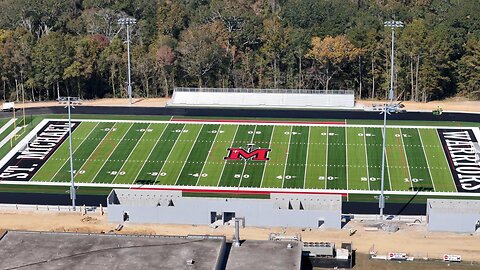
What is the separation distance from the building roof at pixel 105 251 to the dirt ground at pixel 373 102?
4398 cm

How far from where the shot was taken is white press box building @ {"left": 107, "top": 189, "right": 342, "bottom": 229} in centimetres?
7788

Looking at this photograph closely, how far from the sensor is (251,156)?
93688 mm

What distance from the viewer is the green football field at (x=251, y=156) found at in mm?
87938

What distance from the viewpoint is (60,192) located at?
86.9 metres

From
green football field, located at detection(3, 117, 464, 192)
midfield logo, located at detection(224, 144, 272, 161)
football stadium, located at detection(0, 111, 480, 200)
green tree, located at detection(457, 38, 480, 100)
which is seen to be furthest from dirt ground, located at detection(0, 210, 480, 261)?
green tree, located at detection(457, 38, 480, 100)

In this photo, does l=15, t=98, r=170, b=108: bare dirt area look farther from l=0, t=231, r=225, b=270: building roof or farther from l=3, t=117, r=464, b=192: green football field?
l=0, t=231, r=225, b=270: building roof

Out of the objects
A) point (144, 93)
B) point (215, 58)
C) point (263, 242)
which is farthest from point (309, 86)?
point (263, 242)

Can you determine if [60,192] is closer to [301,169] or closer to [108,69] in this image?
[301,169]

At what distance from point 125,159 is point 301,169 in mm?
18796

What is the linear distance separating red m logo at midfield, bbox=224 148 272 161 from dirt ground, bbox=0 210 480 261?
15.8m

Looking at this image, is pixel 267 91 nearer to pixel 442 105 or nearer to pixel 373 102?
pixel 373 102

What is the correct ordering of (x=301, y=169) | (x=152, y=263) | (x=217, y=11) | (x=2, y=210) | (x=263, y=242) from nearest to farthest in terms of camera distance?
(x=152, y=263)
(x=263, y=242)
(x=2, y=210)
(x=301, y=169)
(x=217, y=11)

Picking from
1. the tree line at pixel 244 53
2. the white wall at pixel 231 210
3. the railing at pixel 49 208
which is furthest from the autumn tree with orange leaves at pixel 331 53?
the railing at pixel 49 208

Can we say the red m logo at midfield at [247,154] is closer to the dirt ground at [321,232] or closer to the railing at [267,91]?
the dirt ground at [321,232]
